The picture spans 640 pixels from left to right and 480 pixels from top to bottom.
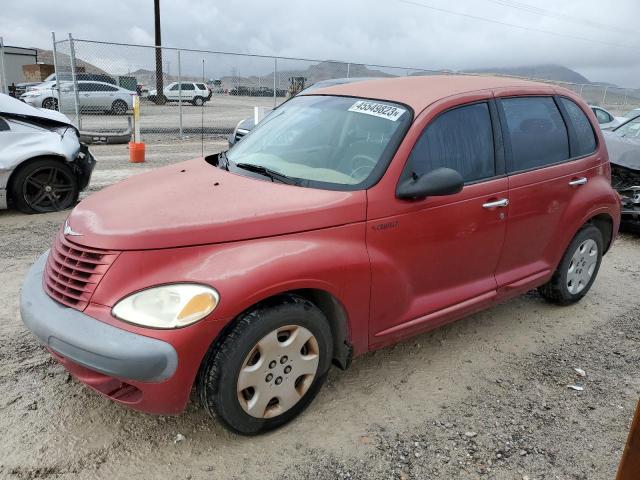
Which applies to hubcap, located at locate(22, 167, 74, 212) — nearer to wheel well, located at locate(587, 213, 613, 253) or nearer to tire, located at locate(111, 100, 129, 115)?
wheel well, located at locate(587, 213, 613, 253)

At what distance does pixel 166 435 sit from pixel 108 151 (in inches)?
419

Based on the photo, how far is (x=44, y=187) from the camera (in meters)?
6.61

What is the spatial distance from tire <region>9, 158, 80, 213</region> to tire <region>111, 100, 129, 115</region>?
43.9 ft

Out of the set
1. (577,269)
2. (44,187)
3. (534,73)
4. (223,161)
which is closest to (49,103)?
(44,187)

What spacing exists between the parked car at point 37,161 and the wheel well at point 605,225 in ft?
19.2

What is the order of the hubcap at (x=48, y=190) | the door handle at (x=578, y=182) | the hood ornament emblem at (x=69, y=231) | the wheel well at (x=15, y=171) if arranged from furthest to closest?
the hubcap at (x=48, y=190) → the wheel well at (x=15, y=171) → the door handle at (x=578, y=182) → the hood ornament emblem at (x=69, y=231)

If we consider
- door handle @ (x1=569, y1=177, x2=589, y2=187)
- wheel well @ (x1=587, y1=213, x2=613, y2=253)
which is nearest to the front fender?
door handle @ (x1=569, y1=177, x2=589, y2=187)

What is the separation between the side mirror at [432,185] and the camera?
116 inches

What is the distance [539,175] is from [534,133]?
32 centimetres

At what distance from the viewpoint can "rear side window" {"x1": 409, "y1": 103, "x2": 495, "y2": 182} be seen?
3.18m

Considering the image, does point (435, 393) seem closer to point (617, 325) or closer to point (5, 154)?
point (617, 325)

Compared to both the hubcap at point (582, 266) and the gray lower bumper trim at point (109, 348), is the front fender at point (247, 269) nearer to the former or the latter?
the gray lower bumper trim at point (109, 348)

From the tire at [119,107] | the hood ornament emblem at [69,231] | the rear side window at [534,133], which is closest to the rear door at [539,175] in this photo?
the rear side window at [534,133]

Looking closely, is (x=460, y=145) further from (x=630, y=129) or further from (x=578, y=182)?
(x=630, y=129)
